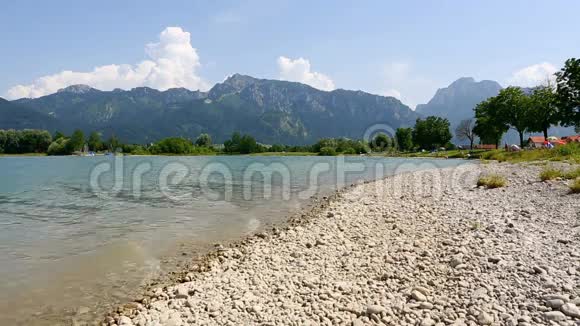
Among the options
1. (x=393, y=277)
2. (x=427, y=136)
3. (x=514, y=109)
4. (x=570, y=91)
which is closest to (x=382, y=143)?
(x=427, y=136)

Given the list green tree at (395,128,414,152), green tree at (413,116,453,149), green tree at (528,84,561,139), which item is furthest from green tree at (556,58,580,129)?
green tree at (395,128,414,152)

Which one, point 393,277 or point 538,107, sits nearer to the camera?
point 393,277

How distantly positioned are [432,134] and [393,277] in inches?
6225

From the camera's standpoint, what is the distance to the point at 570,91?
62531 millimetres

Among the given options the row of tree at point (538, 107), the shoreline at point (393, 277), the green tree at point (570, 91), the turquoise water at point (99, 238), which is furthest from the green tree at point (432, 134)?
the shoreline at point (393, 277)

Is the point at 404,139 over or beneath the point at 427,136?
beneath

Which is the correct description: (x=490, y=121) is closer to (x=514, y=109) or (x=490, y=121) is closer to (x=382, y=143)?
(x=514, y=109)

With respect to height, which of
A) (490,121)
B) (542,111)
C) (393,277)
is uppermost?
(542,111)

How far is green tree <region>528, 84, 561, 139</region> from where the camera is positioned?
76625 millimetres

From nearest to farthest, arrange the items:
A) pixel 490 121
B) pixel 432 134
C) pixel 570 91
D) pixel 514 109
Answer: pixel 570 91
pixel 514 109
pixel 490 121
pixel 432 134

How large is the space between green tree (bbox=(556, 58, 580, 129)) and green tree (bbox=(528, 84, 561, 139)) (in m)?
11.8

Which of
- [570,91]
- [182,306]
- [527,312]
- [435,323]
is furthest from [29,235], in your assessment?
[570,91]

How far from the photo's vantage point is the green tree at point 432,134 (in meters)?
154

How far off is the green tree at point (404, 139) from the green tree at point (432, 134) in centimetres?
901
